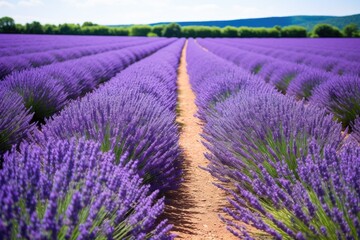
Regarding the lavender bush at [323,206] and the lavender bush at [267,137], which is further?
the lavender bush at [267,137]

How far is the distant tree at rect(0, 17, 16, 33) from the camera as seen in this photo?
4494cm

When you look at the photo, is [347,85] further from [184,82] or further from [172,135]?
[184,82]

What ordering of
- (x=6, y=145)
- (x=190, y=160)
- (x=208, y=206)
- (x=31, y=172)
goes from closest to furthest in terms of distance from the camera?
(x=31, y=172) < (x=208, y=206) < (x=6, y=145) < (x=190, y=160)

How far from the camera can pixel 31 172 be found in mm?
1238

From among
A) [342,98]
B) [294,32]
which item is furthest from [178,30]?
[342,98]

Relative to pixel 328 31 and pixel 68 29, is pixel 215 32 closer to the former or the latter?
pixel 328 31

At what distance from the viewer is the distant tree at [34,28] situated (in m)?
46.6

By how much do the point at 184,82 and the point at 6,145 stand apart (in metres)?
7.40

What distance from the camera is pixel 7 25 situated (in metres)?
46.0

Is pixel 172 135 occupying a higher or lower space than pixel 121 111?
lower

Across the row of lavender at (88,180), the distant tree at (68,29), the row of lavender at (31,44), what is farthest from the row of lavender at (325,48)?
the distant tree at (68,29)

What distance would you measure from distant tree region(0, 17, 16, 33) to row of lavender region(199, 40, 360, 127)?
4587 centimetres

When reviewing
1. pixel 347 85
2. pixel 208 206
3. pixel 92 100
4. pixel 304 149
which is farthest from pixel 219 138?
pixel 347 85

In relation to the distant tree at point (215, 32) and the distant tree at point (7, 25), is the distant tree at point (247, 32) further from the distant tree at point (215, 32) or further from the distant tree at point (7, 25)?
the distant tree at point (7, 25)
